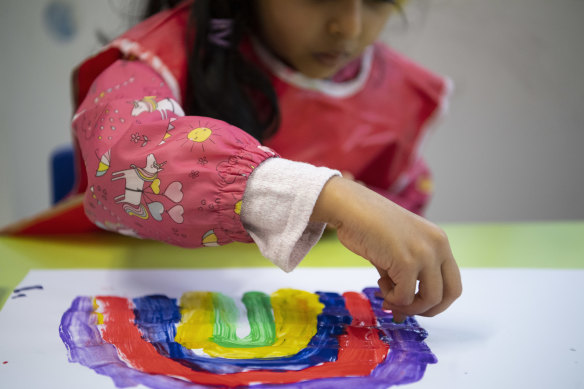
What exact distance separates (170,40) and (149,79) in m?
0.08

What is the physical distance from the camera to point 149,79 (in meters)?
0.52

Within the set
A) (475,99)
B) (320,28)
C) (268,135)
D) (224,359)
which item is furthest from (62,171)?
(475,99)

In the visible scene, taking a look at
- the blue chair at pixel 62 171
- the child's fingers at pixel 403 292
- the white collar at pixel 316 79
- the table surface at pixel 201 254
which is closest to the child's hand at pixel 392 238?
the child's fingers at pixel 403 292

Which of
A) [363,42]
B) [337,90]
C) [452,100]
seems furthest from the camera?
[452,100]

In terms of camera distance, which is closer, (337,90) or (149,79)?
(149,79)

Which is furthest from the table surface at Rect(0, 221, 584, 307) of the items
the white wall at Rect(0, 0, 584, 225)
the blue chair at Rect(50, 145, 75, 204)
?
the white wall at Rect(0, 0, 584, 225)

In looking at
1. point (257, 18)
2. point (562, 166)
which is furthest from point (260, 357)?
point (562, 166)

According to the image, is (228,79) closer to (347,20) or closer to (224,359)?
(347,20)

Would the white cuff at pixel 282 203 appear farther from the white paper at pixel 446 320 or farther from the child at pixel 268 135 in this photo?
the white paper at pixel 446 320

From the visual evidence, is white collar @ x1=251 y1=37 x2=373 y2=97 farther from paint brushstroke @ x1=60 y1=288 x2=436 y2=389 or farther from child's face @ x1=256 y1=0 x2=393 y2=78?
paint brushstroke @ x1=60 y1=288 x2=436 y2=389

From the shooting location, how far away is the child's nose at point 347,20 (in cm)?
54

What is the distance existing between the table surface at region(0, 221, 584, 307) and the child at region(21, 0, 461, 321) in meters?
0.09

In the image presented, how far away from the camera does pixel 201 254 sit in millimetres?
569

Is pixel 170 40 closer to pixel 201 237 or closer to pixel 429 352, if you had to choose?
pixel 201 237
